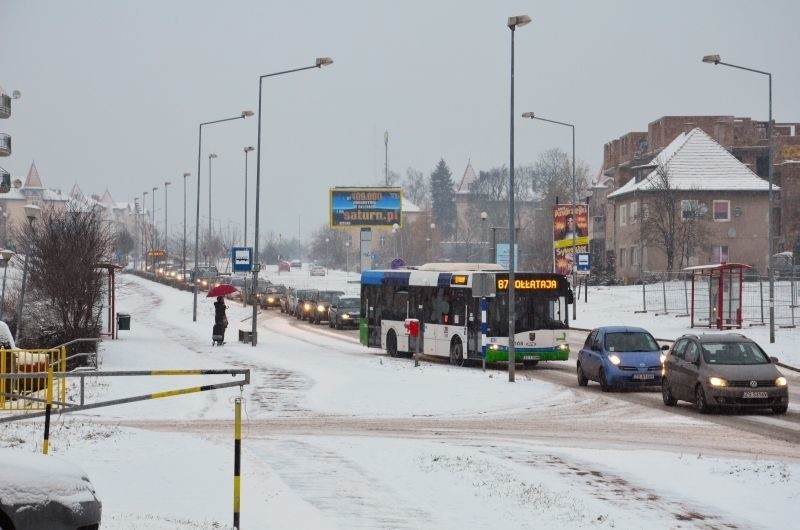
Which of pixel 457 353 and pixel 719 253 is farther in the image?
pixel 719 253

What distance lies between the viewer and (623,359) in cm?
2681

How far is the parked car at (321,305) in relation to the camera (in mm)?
63031

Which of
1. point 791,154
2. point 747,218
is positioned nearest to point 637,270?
point 747,218

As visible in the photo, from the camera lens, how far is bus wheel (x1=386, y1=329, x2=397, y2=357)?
3862cm

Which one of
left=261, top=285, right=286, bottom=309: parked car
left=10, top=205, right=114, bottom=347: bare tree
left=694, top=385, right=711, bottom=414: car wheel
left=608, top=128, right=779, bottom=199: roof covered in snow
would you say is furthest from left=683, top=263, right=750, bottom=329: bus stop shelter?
left=261, top=285, right=286, bottom=309: parked car

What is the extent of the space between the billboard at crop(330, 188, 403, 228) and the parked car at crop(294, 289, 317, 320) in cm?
2009

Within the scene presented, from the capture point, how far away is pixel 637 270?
86750mm

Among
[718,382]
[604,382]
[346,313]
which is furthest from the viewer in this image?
[346,313]

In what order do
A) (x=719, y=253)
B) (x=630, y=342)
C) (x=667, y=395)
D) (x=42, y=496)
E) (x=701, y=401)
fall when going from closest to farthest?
1. (x=42, y=496)
2. (x=701, y=401)
3. (x=667, y=395)
4. (x=630, y=342)
5. (x=719, y=253)

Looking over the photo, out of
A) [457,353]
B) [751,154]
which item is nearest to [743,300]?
[457,353]

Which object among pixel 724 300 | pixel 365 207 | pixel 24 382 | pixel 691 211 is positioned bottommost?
pixel 24 382

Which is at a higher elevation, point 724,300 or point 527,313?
point 724,300

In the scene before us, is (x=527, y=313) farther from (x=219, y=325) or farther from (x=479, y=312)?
(x=219, y=325)

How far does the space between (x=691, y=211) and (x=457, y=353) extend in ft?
170
